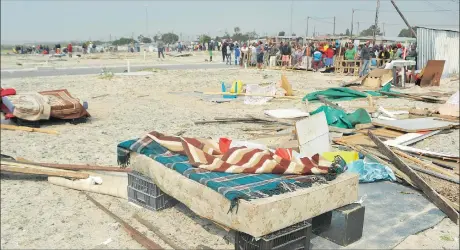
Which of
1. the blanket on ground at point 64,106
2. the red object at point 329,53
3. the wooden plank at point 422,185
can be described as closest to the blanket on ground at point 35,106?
the blanket on ground at point 64,106

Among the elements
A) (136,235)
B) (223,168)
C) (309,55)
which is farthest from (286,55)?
(136,235)

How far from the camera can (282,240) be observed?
3553mm

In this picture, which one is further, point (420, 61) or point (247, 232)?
point (420, 61)

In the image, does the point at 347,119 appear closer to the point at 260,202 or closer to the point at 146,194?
the point at 146,194

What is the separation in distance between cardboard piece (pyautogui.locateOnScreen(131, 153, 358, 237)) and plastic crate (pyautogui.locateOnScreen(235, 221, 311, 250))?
8 centimetres

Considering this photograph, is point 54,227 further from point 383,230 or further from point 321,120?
point 321,120

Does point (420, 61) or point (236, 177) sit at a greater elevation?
point (420, 61)

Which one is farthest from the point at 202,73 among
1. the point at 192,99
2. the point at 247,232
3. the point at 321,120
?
the point at 247,232

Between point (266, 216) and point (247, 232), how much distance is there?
21 cm

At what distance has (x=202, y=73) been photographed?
21484 millimetres

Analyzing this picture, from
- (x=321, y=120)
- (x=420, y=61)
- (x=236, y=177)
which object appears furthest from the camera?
(x=420, y=61)

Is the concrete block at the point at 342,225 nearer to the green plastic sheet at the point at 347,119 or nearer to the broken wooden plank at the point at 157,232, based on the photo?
the broken wooden plank at the point at 157,232

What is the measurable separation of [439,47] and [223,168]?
756 inches

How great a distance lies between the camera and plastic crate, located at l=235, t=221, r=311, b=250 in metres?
3.40
